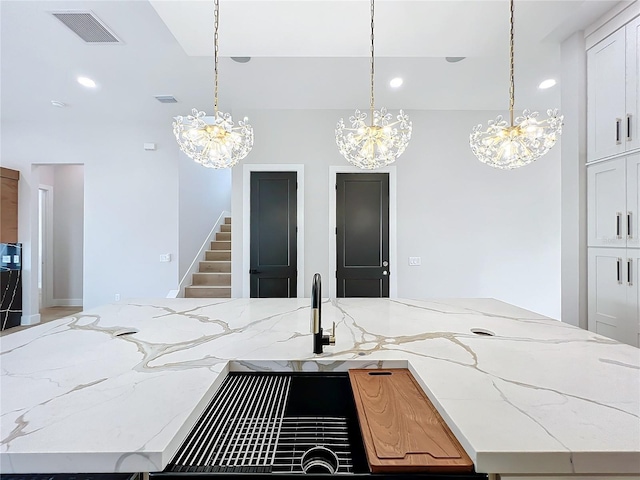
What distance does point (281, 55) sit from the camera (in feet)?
8.35

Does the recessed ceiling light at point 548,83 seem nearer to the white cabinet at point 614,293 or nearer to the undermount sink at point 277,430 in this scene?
the white cabinet at point 614,293

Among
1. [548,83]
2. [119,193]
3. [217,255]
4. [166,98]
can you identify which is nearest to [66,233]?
[119,193]

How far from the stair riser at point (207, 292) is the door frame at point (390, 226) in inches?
73.1

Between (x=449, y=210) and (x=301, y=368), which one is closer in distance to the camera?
(x=301, y=368)

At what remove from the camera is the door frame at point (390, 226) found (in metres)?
4.13

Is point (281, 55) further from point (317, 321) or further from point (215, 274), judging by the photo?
point (215, 274)

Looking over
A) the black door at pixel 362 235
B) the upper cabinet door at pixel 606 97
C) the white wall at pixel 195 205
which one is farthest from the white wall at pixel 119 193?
the upper cabinet door at pixel 606 97

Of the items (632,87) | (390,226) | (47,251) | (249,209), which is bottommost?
(47,251)

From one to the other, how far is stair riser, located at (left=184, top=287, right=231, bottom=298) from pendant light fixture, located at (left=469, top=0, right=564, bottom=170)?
404cm

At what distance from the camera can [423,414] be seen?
0.89 m

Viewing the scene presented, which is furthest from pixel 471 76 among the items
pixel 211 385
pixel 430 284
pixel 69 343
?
pixel 69 343

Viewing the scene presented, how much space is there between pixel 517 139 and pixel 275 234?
288 centimetres

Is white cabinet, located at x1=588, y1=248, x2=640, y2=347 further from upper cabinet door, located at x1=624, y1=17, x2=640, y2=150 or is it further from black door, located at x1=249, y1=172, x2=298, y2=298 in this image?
black door, located at x1=249, y1=172, x2=298, y2=298

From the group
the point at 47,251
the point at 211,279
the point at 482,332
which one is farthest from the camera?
the point at 47,251
